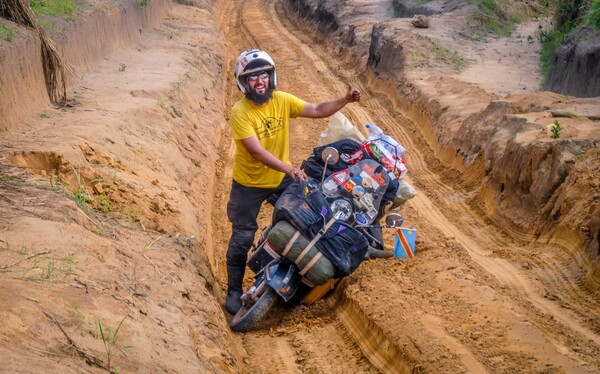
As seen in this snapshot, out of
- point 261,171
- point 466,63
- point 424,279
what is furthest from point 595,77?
point 261,171

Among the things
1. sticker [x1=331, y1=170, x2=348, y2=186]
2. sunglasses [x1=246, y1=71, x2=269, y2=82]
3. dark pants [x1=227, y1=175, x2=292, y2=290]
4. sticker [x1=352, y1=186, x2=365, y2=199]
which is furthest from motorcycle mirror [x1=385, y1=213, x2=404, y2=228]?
sunglasses [x1=246, y1=71, x2=269, y2=82]

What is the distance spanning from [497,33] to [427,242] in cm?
1268

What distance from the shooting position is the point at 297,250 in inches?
241

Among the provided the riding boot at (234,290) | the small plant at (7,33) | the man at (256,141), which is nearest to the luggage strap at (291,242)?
the man at (256,141)

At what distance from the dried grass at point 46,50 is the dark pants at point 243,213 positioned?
4.51 metres

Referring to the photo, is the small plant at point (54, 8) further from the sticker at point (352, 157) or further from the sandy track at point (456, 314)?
the sticker at point (352, 157)

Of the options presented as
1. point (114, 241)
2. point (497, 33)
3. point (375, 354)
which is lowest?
point (497, 33)

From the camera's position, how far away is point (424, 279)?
6785 millimetres

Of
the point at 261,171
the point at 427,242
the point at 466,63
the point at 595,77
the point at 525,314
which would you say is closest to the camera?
the point at 525,314

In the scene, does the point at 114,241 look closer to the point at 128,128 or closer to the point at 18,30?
the point at 128,128

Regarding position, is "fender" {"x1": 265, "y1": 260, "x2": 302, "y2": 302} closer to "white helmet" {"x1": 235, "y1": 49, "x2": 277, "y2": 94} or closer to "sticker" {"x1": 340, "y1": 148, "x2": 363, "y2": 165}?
"sticker" {"x1": 340, "y1": 148, "x2": 363, "y2": 165}

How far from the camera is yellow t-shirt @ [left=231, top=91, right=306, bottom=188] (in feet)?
20.8

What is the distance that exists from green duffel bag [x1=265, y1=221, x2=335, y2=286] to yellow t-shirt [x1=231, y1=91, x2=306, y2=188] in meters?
0.56

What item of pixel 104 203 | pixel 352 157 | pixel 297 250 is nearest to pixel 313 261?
pixel 297 250
